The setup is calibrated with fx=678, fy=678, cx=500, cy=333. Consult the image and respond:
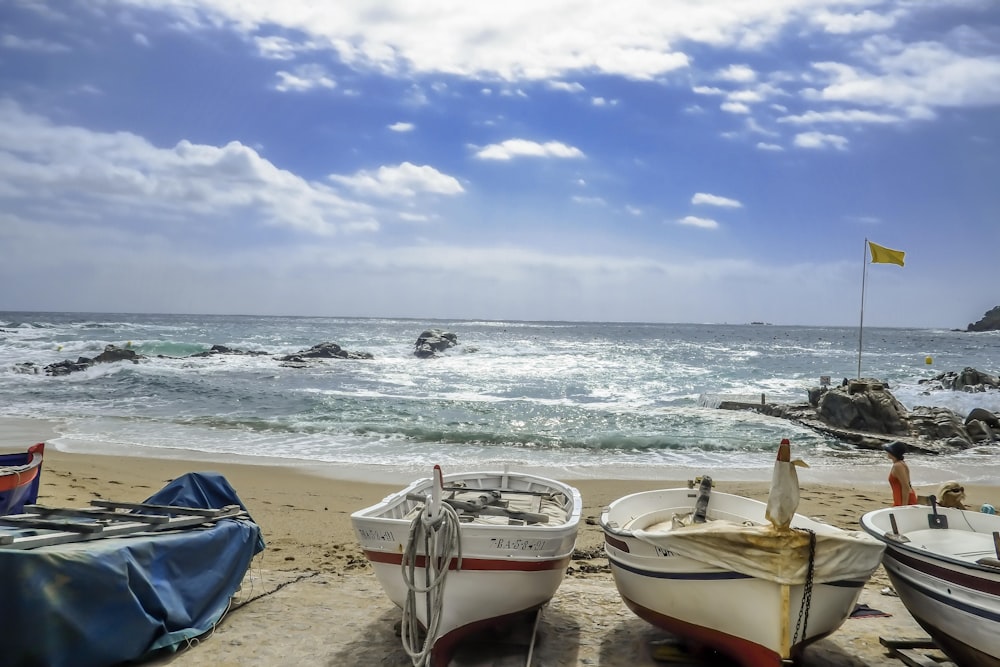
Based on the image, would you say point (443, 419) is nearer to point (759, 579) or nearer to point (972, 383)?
point (759, 579)

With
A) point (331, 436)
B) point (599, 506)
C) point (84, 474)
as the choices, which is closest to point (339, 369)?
point (331, 436)

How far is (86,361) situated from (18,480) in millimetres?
33162

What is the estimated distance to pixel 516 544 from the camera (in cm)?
582

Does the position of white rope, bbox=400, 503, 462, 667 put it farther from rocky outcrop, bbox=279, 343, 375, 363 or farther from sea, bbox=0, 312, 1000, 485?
rocky outcrop, bbox=279, 343, 375, 363

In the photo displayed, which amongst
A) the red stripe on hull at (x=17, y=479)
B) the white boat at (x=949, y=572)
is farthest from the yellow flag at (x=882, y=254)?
the red stripe on hull at (x=17, y=479)

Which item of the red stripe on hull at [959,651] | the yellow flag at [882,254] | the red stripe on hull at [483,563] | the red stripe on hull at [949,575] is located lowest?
the red stripe on hull at [959,651]

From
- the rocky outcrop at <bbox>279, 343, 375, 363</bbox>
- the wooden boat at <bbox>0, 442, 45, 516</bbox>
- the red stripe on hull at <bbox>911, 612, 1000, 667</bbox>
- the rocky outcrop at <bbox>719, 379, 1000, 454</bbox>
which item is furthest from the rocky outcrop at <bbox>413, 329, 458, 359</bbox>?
the red stripe on hull at <bbox>911, 612, 1000, 667</bbox>

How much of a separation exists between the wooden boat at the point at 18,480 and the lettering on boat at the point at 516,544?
5208 millimetres

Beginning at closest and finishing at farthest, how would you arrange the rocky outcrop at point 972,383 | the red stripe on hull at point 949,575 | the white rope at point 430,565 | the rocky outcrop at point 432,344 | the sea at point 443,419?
1. the red stripe on hull at point 949,575
2. the white rope at point 430,565
3. the sea at point 443,419
4. the rocky outcrop at point 972,383
5. the rocky outcrop at point 432,344

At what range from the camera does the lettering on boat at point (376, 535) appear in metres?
5.74

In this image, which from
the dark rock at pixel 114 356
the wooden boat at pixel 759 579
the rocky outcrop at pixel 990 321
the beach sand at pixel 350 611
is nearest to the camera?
the wooden boat at pixel 759 579

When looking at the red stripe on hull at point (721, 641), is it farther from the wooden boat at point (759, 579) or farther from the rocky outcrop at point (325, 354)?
the rocky outcrop at point (325, 354)

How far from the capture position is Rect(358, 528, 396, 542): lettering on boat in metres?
5.74

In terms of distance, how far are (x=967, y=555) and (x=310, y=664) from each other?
18.8 feet
